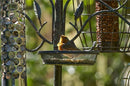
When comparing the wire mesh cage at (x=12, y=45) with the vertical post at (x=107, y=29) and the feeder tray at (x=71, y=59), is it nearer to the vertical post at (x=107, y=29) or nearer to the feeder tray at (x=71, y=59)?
the feeder tray at (x=71, y=59)

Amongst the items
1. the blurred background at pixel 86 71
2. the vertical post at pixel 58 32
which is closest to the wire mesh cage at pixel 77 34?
the vertical post at pixel 58 32

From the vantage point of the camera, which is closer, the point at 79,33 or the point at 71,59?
the point at 71,59

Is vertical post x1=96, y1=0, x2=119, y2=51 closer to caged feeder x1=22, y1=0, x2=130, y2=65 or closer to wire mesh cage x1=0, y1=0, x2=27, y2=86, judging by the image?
caged feeder x1=22, y1=0, x2=130, y2=65

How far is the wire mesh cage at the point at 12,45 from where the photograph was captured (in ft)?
3.83

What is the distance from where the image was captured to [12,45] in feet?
3.89

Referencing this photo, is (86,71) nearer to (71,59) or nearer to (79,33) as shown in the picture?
(79,33)

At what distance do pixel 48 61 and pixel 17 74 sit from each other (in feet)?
0.45

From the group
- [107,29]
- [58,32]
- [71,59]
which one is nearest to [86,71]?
[107,29]

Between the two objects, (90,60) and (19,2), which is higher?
(19,2)

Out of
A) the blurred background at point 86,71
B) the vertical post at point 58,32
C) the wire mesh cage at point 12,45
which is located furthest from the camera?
the blurred background at point 86,71

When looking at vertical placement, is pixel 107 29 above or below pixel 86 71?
above

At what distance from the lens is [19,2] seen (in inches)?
49.5

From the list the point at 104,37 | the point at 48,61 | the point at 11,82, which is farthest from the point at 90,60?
the point at 104,37

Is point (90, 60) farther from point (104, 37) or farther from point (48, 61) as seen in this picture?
point (104, 37)
